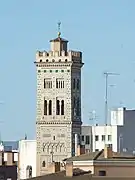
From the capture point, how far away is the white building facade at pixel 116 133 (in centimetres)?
17400

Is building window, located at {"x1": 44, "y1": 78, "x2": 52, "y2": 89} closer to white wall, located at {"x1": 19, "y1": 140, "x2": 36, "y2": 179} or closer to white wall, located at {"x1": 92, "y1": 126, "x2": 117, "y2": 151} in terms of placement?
white wall, located at {"x1": 19, "y1": 140, "x2": 36, "y2": 179}

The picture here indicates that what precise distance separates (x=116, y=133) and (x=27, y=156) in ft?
53.1

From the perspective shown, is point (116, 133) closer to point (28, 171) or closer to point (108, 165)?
point (28, 171)

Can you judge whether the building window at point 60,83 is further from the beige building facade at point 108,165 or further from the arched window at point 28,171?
the beige building facade at point 108,165

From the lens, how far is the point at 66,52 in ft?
520

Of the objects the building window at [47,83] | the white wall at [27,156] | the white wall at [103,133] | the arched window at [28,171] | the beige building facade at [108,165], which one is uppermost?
the building window at [47,83]

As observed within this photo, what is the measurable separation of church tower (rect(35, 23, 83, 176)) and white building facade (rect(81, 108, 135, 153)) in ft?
55.0

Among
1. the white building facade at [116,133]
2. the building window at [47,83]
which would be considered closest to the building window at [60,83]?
the building window at [47,83]

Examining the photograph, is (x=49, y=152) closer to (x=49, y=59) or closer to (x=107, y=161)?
(x=49, y=59)

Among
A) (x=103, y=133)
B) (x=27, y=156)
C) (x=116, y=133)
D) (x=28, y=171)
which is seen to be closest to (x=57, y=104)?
(x=28, y=171)

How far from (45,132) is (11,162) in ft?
55.2

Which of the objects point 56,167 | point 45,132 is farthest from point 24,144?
point 56,167

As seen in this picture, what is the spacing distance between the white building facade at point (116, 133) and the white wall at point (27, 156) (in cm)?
838

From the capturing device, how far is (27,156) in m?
164
